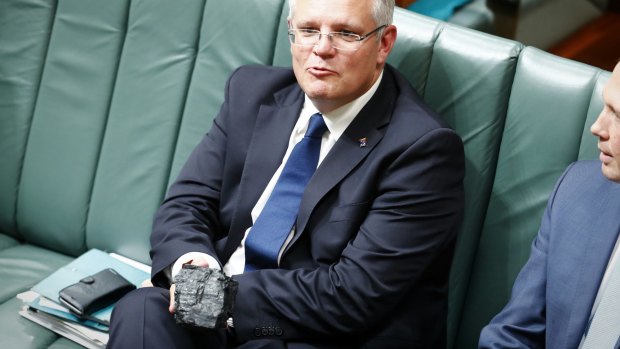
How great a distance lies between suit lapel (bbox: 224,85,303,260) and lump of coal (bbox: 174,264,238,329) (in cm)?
28

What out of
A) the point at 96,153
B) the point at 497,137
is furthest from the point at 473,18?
the point at 96,153

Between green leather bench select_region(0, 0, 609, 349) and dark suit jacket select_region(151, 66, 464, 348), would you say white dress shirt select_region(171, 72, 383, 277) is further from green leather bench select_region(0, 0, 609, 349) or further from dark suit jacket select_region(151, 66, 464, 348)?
green leather bench select_region(0, 0, 609, 349)

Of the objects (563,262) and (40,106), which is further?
(40,106)

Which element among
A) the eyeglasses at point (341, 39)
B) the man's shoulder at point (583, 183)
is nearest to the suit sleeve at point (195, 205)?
the eyeglasses at point (341, 39)

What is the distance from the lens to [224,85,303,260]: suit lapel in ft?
7.24

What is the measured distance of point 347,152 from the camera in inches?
82.3

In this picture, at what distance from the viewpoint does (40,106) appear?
8.88 ft

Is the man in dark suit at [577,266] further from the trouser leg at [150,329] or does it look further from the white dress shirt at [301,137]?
the trouser leg at [150,329]

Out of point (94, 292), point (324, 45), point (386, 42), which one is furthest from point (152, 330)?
point (386, 42)

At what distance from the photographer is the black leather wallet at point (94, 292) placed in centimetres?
224

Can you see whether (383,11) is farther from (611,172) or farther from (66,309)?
(66,309)

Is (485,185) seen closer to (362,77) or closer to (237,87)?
(362,77)

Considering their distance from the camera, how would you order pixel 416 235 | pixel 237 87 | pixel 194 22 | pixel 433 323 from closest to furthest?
1. pixel 416 235
2. pixel 433 323
3. pixel 237 87
4. pixel 194 22

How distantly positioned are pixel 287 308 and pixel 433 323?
36 cm
